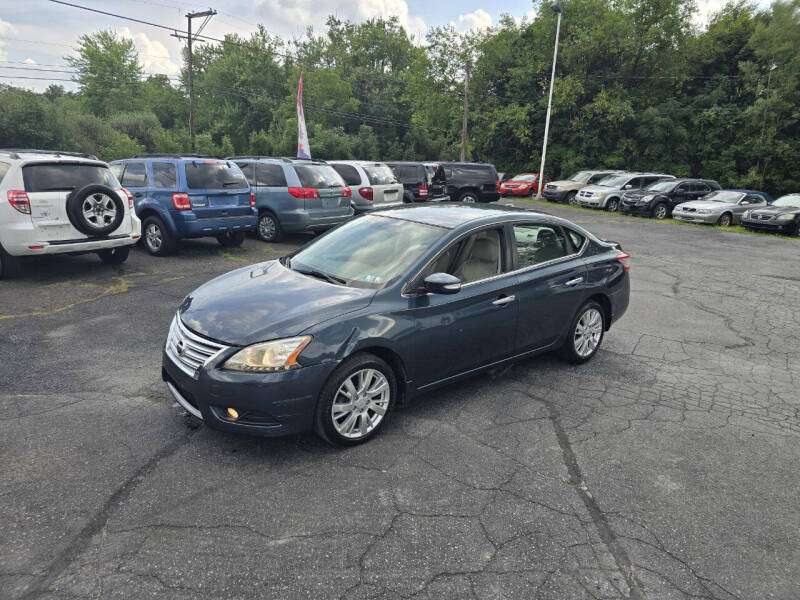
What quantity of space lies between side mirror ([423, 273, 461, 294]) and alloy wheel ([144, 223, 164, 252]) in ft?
25.0

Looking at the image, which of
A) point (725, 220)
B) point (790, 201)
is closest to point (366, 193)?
point (725, 220)

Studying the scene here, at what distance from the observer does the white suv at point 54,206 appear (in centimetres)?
719

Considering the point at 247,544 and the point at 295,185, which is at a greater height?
the point at 295,185

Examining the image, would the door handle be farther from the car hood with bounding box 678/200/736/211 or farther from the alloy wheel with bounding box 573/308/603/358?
the car hood with bounding box 678/200/736/211

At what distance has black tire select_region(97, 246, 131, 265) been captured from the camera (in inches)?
354

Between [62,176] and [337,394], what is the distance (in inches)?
252

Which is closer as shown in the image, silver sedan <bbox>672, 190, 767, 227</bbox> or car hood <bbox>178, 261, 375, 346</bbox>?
car hood <bbox>178, 261, 375, 346</bbox>

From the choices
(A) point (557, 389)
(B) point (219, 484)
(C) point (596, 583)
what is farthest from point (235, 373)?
(A) point (557, 389)

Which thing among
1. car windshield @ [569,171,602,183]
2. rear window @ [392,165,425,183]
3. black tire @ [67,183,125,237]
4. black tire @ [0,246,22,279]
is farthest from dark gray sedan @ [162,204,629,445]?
car windshield @ [569,171,602,183]

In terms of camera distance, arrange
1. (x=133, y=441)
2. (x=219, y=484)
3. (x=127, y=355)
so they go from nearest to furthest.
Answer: (x=219, y=484), (x=133, y=441), (x=127, y=355)

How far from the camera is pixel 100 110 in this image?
200ft

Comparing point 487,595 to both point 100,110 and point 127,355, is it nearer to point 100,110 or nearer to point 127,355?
point 127,355

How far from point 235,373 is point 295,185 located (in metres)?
8.70

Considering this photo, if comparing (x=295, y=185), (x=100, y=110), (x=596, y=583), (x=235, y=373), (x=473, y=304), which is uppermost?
(x=100, y=110)
